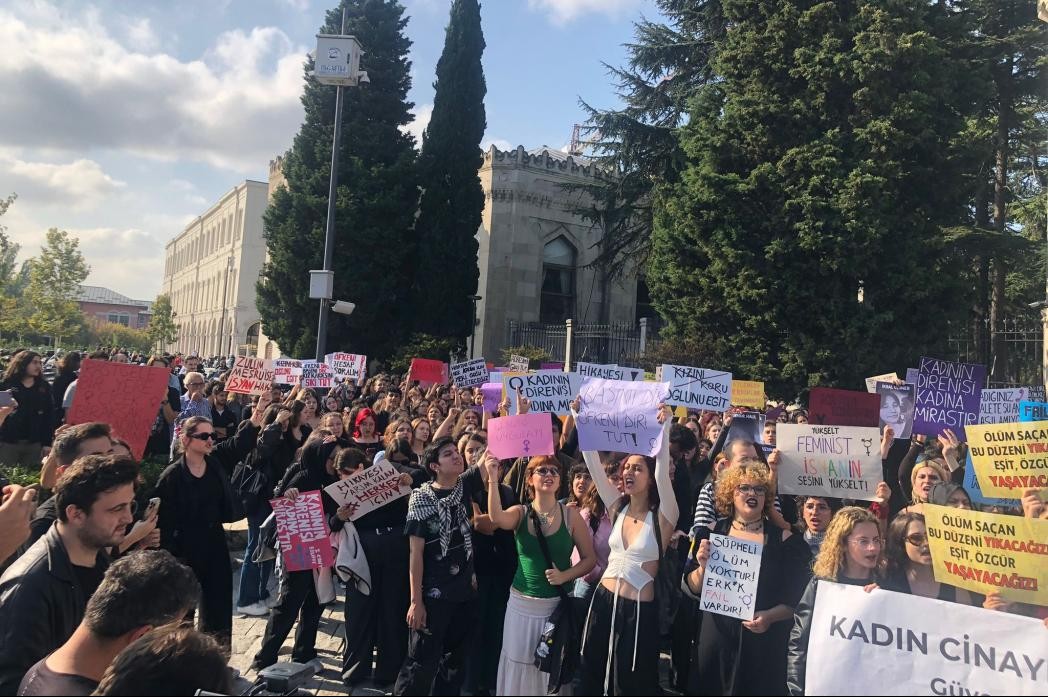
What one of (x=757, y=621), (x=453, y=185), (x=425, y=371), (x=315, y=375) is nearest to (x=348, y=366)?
(x=315, y=375)

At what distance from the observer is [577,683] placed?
4.27 m

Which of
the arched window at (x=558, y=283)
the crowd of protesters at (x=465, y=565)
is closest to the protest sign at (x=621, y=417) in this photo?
the crowd of protesters at (x=465, y=565)

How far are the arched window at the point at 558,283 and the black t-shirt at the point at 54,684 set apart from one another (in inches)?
1334

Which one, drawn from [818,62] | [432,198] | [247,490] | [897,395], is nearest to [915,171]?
[818,62]

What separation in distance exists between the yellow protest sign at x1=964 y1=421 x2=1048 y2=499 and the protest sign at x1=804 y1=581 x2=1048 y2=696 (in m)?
3.02

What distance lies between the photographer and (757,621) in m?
4.03

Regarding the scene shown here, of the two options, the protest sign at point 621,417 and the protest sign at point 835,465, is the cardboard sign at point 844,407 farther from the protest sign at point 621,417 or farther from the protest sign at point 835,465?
the protest sign at point 621,417

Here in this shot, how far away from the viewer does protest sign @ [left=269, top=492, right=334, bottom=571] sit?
532 cm

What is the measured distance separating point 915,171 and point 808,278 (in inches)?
142

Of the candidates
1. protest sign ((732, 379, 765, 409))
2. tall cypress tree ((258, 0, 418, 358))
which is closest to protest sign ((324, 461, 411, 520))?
protest sign ((732, 379, 765, 409))

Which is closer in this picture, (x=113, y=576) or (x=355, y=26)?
(x=113, y=576)

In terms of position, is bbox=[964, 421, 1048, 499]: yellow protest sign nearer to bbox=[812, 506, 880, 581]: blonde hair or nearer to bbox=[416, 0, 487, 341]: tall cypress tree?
bbox=[812, 506, 880, 581]: blonde hair

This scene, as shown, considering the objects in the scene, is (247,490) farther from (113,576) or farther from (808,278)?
(808,278)

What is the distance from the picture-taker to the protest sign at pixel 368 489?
5.41 meters
